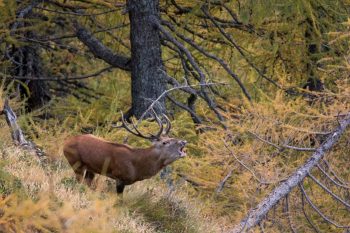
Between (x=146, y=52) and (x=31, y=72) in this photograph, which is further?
(x=31, y=72)

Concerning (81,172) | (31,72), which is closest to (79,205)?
(81,172)

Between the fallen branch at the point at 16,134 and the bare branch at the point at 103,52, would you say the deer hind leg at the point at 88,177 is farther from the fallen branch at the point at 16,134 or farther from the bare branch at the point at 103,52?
the bare branch at the point at 103,52

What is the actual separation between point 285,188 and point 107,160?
1824 millimetres

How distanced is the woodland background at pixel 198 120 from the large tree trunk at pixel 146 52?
0.02 metres

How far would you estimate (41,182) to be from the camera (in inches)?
323

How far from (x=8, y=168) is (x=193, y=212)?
2062 mm

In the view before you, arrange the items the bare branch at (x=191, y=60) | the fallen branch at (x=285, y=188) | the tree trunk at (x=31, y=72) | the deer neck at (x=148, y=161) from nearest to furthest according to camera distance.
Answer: the fallen branch at (x=285, y=188) → the deer neck at (x=148, y=161) → the bare branch at (x=191, y=60) → the tree trunk at (x=31, y=72)

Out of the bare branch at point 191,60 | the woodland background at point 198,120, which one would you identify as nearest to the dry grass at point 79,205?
the woodland background at point 198,120

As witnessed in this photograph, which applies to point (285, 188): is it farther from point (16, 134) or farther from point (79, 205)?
point (16, 134)

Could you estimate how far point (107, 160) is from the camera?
29.7 ft

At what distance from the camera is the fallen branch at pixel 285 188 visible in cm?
866

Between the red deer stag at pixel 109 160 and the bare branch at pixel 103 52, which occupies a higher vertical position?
the bare branch at pixel 103 52

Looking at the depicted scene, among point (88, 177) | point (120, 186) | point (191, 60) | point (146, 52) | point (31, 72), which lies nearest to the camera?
point (120, 186)

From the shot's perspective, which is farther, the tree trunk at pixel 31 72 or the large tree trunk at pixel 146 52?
the tree trunk at pixel 31 72
